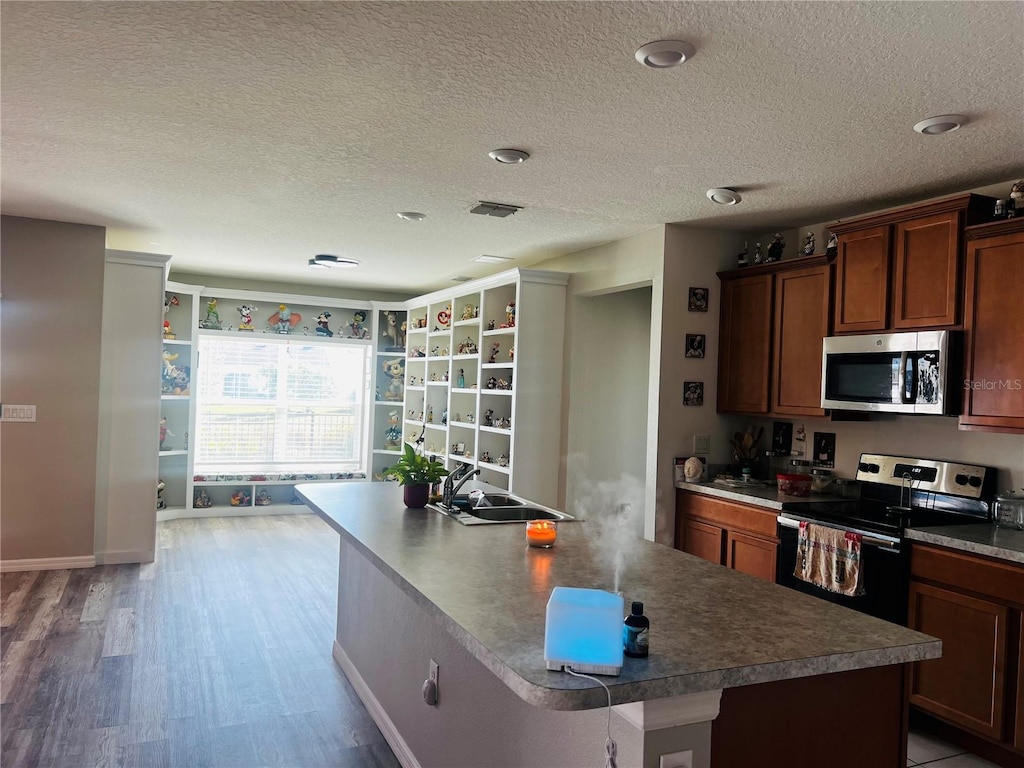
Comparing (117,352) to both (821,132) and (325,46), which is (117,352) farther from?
(821,132)

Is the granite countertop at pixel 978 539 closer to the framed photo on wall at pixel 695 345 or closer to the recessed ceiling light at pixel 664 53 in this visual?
the framed photo on wall at pixel 695 345

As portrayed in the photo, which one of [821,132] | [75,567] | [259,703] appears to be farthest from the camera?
[75,567]

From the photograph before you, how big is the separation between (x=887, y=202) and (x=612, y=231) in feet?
5.38

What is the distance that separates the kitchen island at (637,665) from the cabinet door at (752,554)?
4.80 ft

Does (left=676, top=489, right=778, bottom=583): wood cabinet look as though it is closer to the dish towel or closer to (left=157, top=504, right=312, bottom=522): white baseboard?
the dish towel

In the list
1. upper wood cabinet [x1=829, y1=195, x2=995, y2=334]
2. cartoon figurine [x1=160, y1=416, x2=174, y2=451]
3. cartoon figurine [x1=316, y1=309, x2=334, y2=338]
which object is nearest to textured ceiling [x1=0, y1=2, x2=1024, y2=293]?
upper wood cabinet [x1=829, y1=195, x2=995, y2=334]

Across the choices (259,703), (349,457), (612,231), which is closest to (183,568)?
(259,703)

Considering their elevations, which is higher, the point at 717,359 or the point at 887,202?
the point at 887,202

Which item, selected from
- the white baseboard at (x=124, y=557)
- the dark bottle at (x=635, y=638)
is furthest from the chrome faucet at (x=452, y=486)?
the white baseboard at (x=124, y=557)

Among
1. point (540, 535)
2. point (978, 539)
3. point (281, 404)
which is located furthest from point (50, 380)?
point (978, 539)

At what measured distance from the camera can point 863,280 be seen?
3.73 metres

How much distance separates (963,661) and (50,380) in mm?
5600

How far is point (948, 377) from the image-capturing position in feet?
10.8

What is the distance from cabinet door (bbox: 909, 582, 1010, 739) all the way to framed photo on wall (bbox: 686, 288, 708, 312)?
209 centimetres
